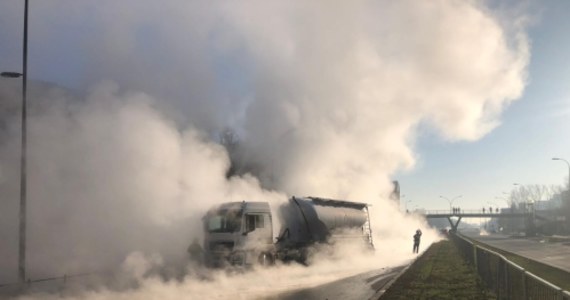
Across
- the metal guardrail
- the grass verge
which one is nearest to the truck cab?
the grass verge

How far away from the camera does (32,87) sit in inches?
687

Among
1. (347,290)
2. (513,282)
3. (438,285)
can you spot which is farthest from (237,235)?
(513,282)

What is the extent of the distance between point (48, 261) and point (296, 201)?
27.5 ft

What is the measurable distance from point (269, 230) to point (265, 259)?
1159 millimetres

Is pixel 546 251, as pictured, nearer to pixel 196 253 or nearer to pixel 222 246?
pixel 222 246

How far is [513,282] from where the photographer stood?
9.42 metres

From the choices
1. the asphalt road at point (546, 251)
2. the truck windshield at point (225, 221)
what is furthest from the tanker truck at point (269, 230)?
the asphalt road at point (546, 251)

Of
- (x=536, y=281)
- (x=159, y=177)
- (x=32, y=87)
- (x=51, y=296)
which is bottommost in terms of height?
(x=51, y=296)

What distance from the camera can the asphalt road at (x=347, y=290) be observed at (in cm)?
1332

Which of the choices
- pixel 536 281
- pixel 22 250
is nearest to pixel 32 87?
pixel 22 250

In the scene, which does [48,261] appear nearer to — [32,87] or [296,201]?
[32,87]

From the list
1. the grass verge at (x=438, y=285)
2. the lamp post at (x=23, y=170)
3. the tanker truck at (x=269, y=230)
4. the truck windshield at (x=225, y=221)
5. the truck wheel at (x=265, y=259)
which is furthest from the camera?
the truck wheel at (x=265, y=259)

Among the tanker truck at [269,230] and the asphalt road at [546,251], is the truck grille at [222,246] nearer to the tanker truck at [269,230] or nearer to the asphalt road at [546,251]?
the tanker truck at [269,230]

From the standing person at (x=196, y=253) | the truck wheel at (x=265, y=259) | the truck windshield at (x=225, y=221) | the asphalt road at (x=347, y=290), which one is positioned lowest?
the asphalt road at (x=347, y=290)
